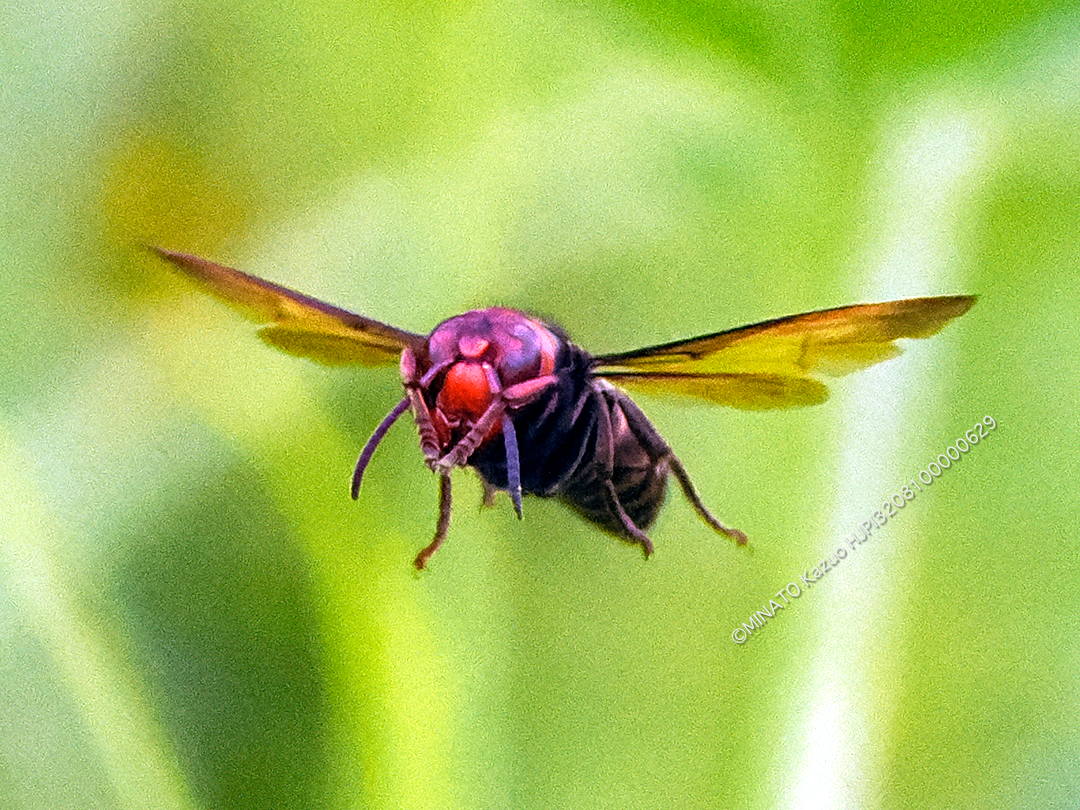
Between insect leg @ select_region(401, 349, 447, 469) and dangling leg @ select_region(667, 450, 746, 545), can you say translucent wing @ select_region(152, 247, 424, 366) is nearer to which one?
insect leg @ select_region(401, 349, 447, 469)

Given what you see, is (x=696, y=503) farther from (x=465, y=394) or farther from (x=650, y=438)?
(x=465, y=394)

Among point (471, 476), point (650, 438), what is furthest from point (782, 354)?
point (471, 476)

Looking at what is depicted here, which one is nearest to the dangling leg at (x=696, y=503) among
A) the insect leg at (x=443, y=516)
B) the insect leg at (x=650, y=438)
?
the insect leg at (x=650, y=438)

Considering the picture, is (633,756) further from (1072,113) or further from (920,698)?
(1072,113)

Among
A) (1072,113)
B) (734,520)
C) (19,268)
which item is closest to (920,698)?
(734,520)

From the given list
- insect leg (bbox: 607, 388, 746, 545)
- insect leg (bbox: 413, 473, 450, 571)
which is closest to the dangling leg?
insect leg (bbox: 607, 388, 746, 545)

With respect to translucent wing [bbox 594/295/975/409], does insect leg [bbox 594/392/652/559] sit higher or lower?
lower
